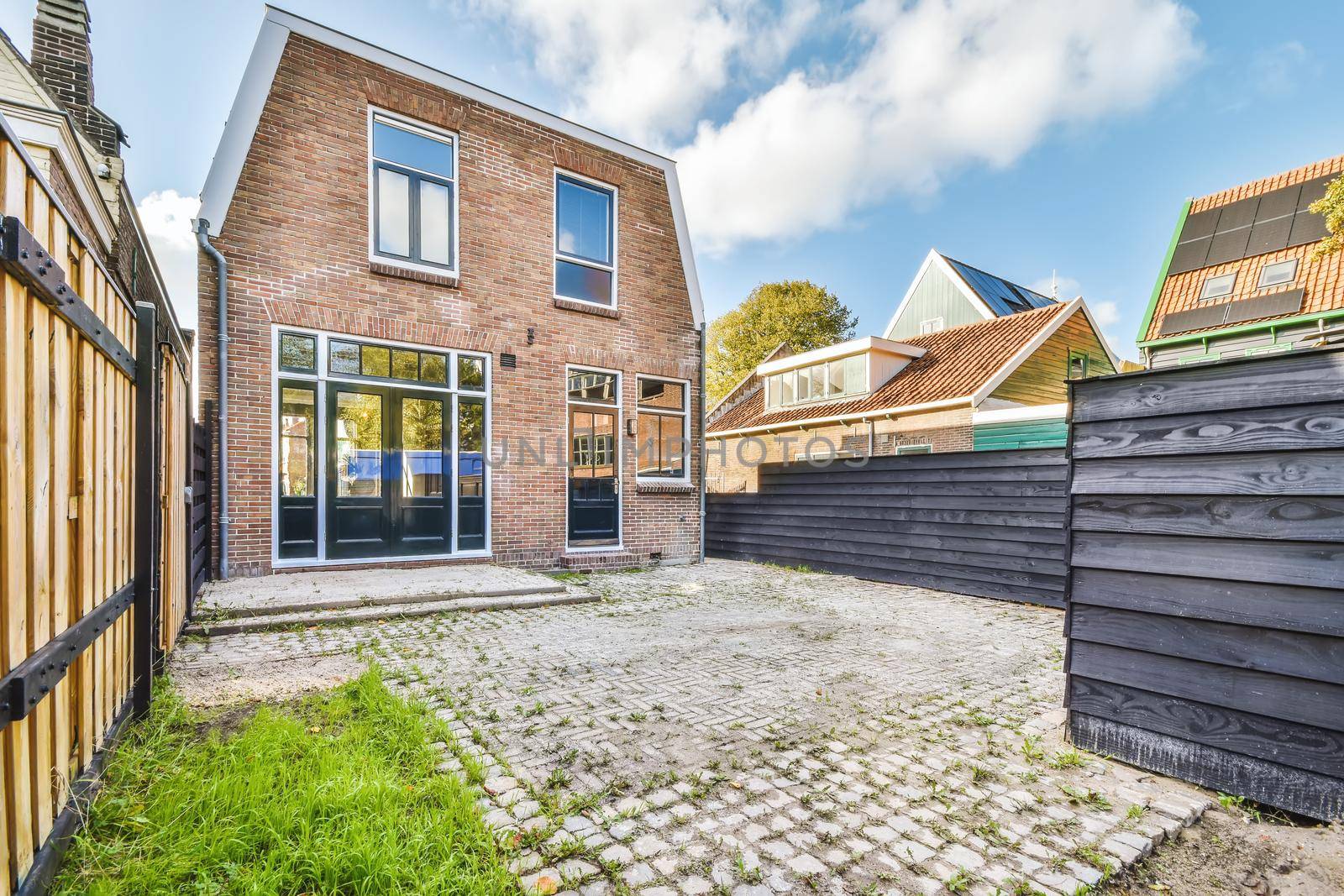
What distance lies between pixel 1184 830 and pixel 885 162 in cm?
1432

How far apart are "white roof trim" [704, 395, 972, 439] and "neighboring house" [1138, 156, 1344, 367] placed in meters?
4.62

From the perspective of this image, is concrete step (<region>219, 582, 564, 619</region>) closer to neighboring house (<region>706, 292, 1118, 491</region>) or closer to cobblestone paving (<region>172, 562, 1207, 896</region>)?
cobblestone paving (<region>172, 562, 1207, 896</region>)

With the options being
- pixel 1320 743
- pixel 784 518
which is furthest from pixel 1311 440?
pixel 784 518

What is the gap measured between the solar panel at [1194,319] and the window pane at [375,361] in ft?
53.7

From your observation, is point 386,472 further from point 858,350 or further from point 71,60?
point 858,350

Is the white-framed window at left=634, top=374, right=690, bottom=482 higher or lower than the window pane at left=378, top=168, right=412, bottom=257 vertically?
lower

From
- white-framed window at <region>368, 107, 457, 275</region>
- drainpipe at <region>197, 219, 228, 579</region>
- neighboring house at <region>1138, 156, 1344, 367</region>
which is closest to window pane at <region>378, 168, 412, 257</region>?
white-framed window at <region>368, 107, 457, 275</region>

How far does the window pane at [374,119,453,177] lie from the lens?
24.8 feet

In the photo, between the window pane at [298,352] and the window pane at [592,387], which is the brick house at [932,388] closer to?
the window pane at [592,387]

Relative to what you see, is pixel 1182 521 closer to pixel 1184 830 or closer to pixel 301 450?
pixel 1184 830

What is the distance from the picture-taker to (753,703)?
349 cm

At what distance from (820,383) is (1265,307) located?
9376 millimetres

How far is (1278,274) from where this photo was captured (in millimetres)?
12383

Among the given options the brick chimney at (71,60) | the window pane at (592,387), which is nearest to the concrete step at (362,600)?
the window pane at (592,387)
